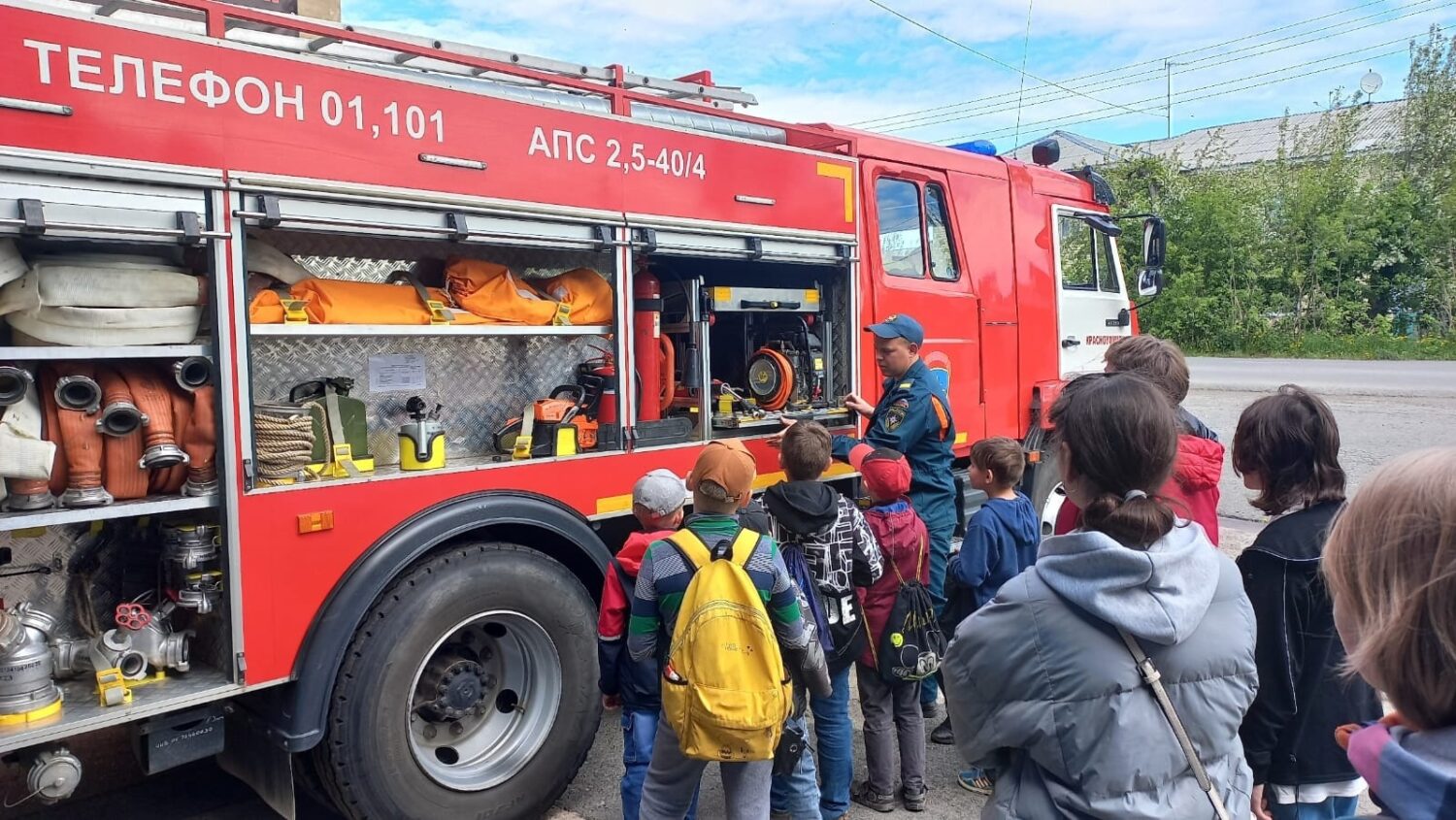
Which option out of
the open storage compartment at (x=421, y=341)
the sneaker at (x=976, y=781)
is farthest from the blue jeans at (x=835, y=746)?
the open storage compartment at (x=421, y=341)

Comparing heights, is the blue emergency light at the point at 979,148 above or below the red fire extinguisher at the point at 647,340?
above

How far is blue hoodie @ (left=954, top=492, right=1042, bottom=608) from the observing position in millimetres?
3820

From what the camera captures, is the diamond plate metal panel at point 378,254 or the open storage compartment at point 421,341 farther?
the diamond plate metal panel at point 378,254

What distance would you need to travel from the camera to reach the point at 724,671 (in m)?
2.79

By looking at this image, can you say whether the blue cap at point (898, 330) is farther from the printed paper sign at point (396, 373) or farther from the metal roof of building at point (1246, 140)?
the metal roof of building at point (1246, 140)

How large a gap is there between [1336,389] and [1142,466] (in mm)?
17980

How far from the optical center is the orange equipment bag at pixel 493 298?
4.07 metres

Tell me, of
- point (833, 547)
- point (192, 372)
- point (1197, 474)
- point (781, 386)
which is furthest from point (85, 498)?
point (1197, 474)

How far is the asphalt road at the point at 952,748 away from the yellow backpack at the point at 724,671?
1233mm

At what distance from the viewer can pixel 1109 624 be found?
1.70 m

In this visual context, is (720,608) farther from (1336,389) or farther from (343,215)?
(1336,389)

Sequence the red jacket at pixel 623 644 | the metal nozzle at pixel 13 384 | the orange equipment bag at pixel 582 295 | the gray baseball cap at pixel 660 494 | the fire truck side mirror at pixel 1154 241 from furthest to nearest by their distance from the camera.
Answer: the fire truck side mirror at pixel 1154 241
the orange equipment bag at pixel 582 295
the gray baseball cap at pixel 660 494
the red jacket at pixel 623 644
the metal nozzle at pixel 13 384

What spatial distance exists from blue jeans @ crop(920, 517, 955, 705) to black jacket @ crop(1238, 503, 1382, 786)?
2.10 m

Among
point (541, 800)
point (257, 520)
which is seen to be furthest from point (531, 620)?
point (257, 520)
